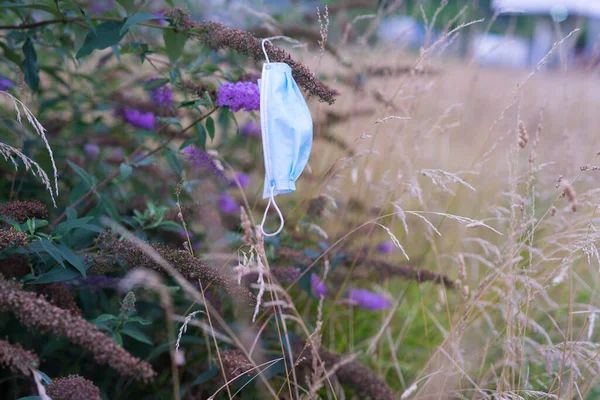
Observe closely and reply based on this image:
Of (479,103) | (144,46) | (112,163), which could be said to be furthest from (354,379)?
(479,103)

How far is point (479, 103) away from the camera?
20.8 feet

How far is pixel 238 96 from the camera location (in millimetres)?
1511

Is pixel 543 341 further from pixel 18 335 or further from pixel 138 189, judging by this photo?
pixel 18 335

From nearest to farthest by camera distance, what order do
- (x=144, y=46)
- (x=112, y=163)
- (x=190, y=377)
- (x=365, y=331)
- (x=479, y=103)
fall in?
(x=144, y=46), (x=190, y=377), (x=112, y=163), (x=365, y=331), (x=479, y=103)

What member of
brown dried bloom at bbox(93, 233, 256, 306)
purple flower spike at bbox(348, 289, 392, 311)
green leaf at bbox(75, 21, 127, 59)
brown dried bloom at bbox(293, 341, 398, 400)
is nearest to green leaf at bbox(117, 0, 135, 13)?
green leaf at bbox(75, 21, 127, 59)

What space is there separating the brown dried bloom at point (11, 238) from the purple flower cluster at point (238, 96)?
659mm

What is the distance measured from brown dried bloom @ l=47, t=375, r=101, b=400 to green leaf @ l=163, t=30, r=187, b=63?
983 millimetres

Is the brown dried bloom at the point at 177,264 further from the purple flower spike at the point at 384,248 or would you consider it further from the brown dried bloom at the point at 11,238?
the purple flower spike at the point at 384,248

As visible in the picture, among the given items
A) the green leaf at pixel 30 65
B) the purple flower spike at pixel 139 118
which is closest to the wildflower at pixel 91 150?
the purple flower spike at pixel 139 118

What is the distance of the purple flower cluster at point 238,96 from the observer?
151 cm

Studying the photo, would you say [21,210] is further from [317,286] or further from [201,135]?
[317,286]

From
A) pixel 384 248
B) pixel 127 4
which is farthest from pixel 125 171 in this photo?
pixel 384 248

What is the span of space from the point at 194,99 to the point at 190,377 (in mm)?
963

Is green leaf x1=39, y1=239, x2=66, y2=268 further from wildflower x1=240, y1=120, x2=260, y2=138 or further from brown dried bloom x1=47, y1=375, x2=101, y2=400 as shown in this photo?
wildflower x1=240, y1=120, x2=260, y2=138
